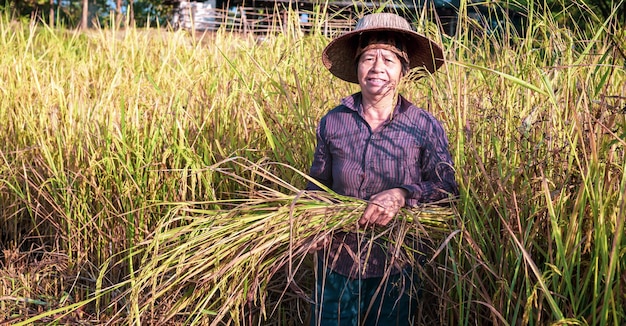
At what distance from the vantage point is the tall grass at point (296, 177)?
4.27ft

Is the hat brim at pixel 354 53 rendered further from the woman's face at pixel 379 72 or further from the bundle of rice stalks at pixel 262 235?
the bundle of rice stalks at pixel 262 235

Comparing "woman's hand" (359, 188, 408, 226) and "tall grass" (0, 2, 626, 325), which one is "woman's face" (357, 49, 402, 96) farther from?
"woman's hand" (359, 188, 408, 226)

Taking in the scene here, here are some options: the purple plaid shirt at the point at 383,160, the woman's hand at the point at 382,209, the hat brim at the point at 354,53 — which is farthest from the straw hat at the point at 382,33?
the woman's hand at the point at 382,209

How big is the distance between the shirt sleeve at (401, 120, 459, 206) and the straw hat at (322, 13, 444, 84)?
0.18 metres

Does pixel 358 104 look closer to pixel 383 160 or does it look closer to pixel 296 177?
pixel 383 160

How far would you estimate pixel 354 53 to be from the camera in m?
1.90

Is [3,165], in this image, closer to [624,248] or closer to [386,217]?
[386,217]

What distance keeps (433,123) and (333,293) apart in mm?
486

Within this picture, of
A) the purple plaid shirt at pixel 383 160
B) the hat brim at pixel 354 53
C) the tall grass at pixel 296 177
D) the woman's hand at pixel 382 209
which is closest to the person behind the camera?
the tall grass at pixel 296 177

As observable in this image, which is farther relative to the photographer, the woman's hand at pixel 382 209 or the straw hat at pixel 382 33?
the straw hat at pixel 382 33

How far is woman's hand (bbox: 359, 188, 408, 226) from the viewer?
1.49 metres

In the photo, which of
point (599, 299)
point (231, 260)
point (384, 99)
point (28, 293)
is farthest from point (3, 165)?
point (599, 299)

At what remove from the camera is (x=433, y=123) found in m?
1.69

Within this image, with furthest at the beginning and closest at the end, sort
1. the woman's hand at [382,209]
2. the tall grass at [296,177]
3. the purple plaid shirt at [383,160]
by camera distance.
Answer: the purple plaid shirt at [383,160] → the woman's hand at [382,209] → the tall grass at [296,177]
